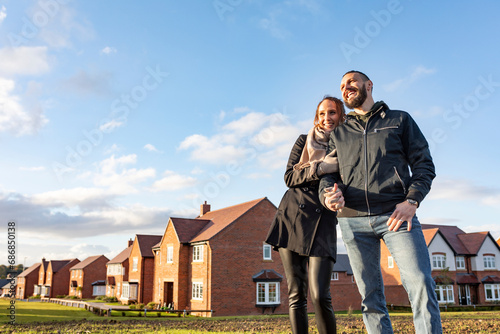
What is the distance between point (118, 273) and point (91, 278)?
11.6 m

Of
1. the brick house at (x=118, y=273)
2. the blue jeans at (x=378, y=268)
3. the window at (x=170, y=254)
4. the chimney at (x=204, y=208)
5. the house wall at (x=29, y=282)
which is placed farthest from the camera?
the house wall at (x=29, y=282)

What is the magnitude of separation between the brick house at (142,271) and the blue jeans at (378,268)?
42799 mm

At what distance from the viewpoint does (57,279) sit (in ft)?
245

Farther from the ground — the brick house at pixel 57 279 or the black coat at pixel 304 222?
the black coat at pixel 304 222

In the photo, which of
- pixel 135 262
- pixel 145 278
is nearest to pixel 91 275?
pixel 135 262

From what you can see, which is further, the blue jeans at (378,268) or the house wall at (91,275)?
the house wall at (91,275)

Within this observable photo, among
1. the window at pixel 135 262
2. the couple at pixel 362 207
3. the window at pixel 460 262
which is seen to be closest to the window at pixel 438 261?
the window at pixel 460 262

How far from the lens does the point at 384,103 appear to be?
335 centimetres

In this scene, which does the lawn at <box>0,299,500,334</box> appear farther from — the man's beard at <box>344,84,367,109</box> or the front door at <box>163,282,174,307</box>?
the man's beard at <box>344,84,367,109</box>

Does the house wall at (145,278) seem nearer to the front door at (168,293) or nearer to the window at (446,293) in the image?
the front door at (168,293)

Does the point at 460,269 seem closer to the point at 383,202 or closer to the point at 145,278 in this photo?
the point at 145,278

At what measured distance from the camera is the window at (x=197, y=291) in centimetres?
3128

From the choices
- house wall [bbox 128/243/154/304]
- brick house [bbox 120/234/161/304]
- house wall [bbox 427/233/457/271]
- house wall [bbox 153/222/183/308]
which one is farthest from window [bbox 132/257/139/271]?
house wall [bbox 427/233/457/271]

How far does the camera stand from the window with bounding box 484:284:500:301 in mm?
44062
